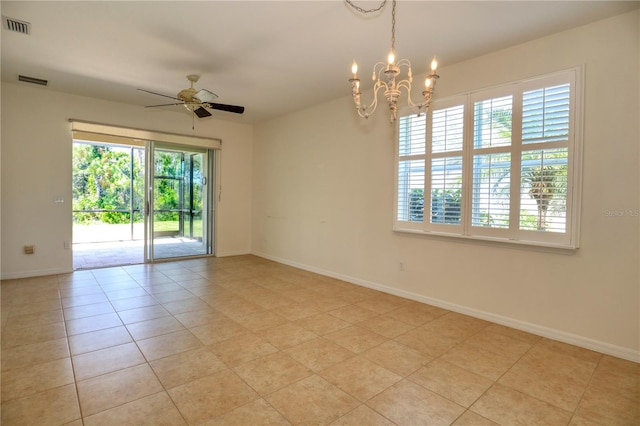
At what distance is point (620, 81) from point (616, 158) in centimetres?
65

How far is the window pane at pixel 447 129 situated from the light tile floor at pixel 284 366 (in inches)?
76.6

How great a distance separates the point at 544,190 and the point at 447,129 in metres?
1.24

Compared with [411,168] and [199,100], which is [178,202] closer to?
[199,100]

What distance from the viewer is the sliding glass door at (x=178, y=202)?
20.0ft

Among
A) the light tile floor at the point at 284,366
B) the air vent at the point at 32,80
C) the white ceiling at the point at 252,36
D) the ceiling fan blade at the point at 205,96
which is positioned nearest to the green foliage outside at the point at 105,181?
the air vent at the point at 32,80

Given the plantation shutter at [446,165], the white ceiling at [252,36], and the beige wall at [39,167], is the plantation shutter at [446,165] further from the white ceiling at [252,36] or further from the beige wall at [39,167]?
the beige wall at [39,167]

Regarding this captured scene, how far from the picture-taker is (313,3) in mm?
2615

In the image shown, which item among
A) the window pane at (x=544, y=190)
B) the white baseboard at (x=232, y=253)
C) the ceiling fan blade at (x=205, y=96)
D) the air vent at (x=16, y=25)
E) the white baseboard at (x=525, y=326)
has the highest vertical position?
the air vent at (x=16, y=25)

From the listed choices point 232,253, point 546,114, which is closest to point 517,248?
point 546,114

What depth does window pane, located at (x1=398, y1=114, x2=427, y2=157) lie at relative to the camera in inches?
160

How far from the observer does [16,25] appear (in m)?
3.03

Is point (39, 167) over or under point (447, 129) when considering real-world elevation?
under

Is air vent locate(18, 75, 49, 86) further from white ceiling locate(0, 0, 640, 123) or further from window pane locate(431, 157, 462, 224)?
window pane locate(431, 157, 462, 224)

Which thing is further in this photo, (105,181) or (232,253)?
(105,181)
